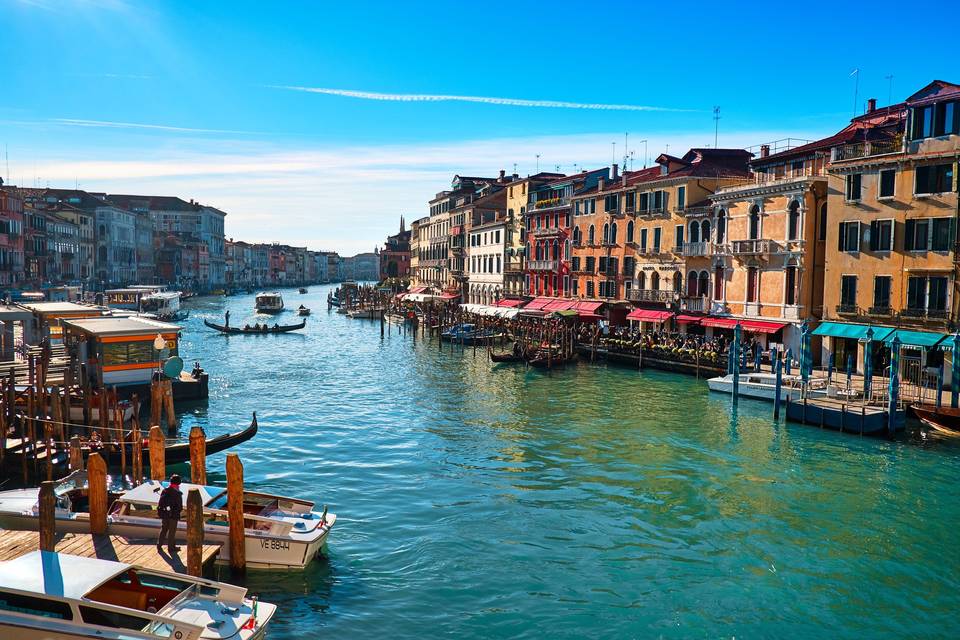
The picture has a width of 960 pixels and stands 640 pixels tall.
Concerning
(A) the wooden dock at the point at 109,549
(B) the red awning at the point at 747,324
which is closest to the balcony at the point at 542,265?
(B) the red awning at the point at 747,324


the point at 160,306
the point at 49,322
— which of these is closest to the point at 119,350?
the point at 49,322

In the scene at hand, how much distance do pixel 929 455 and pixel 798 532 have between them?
30.7 ft

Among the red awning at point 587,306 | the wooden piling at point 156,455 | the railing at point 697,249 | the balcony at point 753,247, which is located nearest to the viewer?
the wooden piling at point 156,455

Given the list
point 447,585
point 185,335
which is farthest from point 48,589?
point 185,335

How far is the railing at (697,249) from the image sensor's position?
140ft

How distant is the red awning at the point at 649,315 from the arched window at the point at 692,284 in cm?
177

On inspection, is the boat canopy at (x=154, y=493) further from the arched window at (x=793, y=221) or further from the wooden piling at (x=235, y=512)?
the arched window at (x=793, y=221)

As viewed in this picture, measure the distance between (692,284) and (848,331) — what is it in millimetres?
12579

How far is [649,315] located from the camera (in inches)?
1826

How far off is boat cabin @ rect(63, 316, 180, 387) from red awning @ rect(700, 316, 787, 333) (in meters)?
28.2

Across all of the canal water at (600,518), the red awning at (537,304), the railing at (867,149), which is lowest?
the canal water at (600,518)

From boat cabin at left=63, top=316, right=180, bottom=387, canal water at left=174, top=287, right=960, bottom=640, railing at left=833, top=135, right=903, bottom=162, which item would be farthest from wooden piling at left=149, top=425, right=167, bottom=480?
railing at left=833, top=135, right=903, bottom=162

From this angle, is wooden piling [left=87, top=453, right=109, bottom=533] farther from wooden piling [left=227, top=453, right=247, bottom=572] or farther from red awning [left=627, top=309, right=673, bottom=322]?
red awning [left=627, top=309, right=673, bottom=322]

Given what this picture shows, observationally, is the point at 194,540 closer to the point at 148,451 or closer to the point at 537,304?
the point at 148,451
